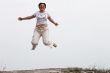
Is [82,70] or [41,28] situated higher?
[41,28]

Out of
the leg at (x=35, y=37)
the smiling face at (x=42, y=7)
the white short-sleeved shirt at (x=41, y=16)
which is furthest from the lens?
the leg at (x=35, y=37)

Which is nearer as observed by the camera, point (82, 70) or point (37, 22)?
point (82, 70)

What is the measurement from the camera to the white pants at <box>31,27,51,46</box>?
12555 millimetres

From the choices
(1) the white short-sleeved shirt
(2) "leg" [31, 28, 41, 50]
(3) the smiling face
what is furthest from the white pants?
(3) the smiling face

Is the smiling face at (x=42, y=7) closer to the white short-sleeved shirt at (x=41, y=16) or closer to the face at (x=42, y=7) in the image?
the face at (x=42, y=7)

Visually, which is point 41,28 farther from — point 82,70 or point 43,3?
point 82,70

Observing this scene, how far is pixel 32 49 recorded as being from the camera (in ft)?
42.1

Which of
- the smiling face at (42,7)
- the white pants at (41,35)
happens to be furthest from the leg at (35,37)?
the smiling face at (42,7)

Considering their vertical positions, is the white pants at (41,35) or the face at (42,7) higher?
the face at (42,7)

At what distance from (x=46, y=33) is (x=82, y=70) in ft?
8.36

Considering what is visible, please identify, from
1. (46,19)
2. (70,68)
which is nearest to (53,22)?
(46,19)

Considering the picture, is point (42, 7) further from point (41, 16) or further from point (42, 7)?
point (41, 16)

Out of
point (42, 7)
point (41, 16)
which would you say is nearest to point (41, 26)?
point (41, 16)

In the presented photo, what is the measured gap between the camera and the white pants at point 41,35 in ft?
41.2
